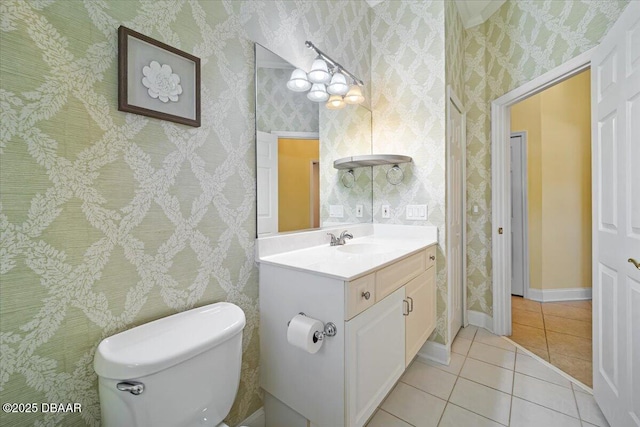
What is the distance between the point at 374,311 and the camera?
1191 millimetres

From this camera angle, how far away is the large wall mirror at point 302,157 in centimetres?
140

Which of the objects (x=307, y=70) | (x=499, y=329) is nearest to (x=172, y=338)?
(x=307, y=70)

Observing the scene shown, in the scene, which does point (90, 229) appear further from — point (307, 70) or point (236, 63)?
point (307, 70)

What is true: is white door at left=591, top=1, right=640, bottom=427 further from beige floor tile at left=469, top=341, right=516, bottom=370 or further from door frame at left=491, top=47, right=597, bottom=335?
door frame at left=491, top=47, right=597, bottom=335

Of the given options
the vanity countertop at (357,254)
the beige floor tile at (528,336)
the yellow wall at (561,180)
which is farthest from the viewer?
the yellow wall at (561,180)

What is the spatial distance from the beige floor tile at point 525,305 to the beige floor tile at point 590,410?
56.6 inches

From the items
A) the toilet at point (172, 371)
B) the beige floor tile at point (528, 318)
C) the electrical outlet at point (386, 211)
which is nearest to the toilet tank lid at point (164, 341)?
the toilet at point (172, 371)

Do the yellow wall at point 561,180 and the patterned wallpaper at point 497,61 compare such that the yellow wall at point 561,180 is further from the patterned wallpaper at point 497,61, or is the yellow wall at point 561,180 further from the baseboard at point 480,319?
the baseboard at point 480,319

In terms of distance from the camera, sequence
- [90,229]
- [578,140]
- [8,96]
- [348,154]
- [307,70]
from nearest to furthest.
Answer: [8,96] → [90,229] → [307,70] → [348,154] → [578,140]

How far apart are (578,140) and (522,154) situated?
584 millimetres

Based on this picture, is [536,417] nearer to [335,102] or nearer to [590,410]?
[590,410]

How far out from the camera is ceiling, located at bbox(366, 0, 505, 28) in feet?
7.41

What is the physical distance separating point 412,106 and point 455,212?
944 mm

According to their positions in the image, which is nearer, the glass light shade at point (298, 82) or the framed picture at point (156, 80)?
the framed picture at point (156, 80)
